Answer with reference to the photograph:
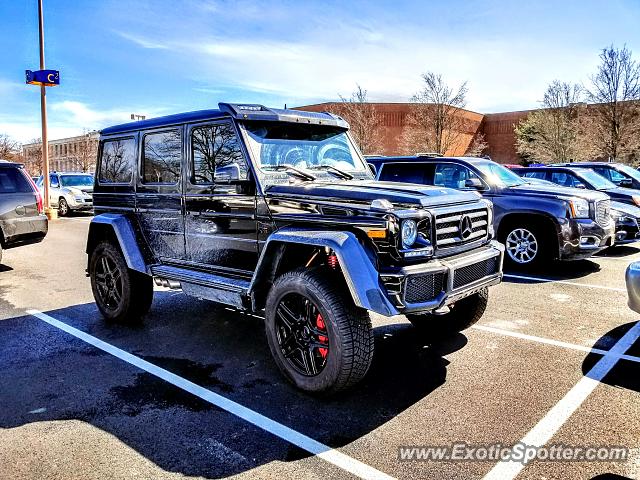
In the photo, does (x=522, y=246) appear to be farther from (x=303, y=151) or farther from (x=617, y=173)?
(x=617, y=173)

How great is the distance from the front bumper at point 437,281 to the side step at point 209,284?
4.59 feet

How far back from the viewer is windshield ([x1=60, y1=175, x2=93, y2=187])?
20.0m

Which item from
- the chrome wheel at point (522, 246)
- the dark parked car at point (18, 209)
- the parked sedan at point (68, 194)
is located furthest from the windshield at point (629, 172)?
the parked sedan at point (68, 194)

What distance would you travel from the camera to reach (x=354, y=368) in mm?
3412

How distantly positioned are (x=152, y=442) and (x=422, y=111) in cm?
3991

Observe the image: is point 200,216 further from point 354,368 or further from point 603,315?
point 603,315

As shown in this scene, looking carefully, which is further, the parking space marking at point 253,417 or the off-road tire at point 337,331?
the off-road tire at point 337,331

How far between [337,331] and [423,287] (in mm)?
673

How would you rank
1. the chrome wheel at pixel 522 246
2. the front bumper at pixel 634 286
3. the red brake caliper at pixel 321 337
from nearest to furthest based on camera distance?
the red brake caliper at pixel 321 337 < the front bumper at pixel 634 286 < the chrome wheel at pixel 522 246

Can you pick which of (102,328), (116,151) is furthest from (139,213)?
(102,328)

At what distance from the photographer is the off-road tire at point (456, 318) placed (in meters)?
4.68

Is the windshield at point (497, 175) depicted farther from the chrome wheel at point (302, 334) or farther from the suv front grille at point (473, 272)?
the chrome wheel at point (302, 334)

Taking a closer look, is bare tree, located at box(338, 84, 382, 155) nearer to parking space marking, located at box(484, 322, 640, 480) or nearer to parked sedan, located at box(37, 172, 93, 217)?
parked sedan, located at box(37, 172, 93, 217)

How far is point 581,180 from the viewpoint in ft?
35.1
